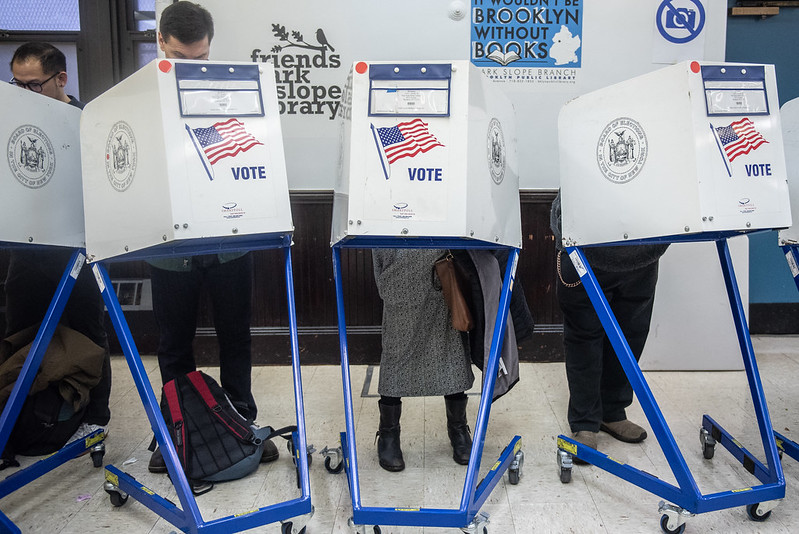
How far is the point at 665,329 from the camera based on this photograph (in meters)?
3.37

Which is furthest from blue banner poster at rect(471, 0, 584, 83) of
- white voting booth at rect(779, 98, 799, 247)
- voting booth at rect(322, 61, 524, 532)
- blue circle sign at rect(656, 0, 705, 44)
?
voting booth at rect(322, 61, 524, 532)

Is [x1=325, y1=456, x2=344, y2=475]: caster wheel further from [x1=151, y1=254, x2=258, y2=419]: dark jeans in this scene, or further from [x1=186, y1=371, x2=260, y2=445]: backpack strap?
[x1=151, y1=254, x2=258, y2=419]: dark jeans

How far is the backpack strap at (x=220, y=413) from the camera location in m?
2.29

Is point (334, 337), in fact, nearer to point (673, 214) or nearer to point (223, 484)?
point (223, 484)

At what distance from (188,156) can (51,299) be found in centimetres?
111

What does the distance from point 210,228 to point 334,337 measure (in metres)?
1.82

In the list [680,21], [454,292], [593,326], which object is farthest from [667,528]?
[680,21]

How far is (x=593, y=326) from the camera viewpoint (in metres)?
2.42

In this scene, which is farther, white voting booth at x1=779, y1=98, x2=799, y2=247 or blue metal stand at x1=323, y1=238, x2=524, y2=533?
white voting booth at x1=779, y1=98, x2=799, y2=247

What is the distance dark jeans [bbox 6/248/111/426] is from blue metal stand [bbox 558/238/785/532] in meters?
→ 1.67

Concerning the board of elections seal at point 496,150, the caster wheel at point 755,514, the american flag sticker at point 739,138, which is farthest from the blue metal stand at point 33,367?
the caster wheel at point 755,514

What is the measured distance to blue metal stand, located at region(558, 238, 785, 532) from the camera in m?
1.90

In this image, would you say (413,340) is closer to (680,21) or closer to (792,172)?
(792,172)

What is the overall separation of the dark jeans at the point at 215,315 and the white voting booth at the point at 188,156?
17.8 inches
